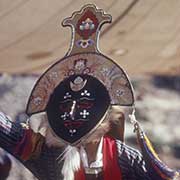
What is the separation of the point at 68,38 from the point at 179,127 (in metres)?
0.67

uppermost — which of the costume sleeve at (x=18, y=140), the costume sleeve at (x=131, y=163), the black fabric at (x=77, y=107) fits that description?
the black fabric at (x=77, y=107)

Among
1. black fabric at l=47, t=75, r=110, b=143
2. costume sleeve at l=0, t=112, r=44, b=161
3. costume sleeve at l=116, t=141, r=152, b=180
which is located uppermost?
black fabric at l=47, t=75, r=110, b=143

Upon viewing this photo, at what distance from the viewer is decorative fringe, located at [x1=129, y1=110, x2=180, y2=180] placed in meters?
3.09

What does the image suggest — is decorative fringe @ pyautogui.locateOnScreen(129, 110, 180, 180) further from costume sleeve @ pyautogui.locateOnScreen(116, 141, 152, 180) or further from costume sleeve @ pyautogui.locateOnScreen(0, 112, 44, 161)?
costume sleeve @ pyautogui.locateOnScreen(0, 112, 44, 161)

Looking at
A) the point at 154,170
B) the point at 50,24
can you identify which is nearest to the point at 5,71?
the point at 50,24

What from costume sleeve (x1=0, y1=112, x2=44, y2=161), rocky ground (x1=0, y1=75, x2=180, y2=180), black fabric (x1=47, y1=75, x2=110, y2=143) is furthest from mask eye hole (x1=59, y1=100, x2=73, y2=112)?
rocky ground (x1=0, y1=75, x2=180, y2=180)

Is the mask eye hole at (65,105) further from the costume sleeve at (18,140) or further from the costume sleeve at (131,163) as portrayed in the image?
the costume sleeve at (131,163)

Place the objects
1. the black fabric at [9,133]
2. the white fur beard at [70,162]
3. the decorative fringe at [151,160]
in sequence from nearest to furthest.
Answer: the decorative fringe at [151,160] < the white fur beard at [70,162] < the black fabric at [9,133]

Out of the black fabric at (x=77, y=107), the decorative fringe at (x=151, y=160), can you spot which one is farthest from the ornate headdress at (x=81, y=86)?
the decorative fringe at (x=151, y=160)

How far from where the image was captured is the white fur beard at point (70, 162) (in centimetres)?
323

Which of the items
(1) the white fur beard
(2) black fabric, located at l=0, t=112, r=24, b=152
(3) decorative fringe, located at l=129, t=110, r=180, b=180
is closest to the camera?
(3) decorative fringe, located at l=129, t=110, r=180, b=180

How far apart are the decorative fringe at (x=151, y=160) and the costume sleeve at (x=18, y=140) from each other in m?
0.44

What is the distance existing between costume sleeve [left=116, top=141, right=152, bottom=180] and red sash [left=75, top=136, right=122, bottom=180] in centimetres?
2

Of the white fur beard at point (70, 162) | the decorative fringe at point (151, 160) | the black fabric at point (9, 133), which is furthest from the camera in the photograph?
the black fabric at point (9, 133)
